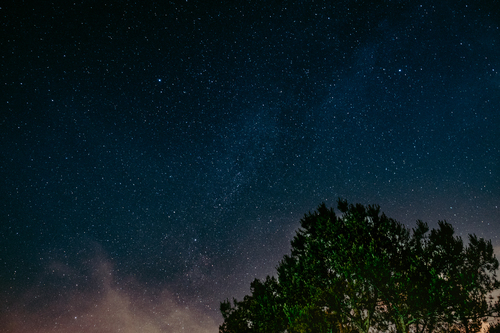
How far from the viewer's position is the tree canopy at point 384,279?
1557 centimetres

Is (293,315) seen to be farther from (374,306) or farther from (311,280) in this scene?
(374,306)

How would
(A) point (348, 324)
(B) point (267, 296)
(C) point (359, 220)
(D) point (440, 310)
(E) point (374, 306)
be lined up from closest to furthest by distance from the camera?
(D) point (440, 310) < (E) point (374, 306) < (C) point (359, 220) < (A) point (348, 324) < (B) point (267, 296)

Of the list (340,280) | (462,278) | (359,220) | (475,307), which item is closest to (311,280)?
(340,280)

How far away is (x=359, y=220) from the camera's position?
18.4 meters

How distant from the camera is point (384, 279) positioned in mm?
16031

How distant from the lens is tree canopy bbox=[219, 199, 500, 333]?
15.6 m

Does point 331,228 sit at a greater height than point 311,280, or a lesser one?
greater

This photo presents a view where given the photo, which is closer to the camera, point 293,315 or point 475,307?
point 475,307

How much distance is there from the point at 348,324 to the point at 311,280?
5.01 metres

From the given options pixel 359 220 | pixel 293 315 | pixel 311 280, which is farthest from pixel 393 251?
pixel 293 315

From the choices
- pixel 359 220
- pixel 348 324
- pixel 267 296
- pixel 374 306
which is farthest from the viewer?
pixel 267 296

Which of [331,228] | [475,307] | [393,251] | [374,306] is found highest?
[331,228]

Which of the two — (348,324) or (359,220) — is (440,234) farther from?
(348,324)

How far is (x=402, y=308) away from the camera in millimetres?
15953
